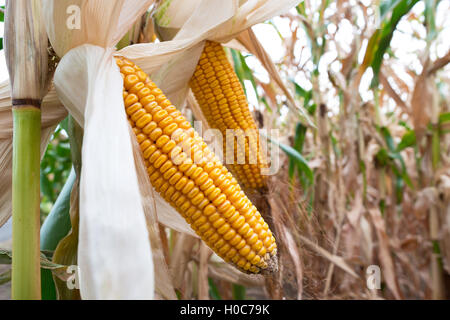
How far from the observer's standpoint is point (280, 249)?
0.57 m

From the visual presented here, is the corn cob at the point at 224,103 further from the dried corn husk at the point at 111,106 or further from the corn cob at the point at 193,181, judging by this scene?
the corn cob at the point at 193,181

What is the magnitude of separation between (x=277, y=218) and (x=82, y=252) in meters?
0.40

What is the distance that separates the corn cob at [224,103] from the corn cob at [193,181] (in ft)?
0.66

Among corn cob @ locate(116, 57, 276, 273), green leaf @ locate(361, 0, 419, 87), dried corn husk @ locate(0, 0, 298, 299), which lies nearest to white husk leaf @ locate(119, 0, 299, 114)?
dried corn husk @ locate(0, 0, 298, 299)

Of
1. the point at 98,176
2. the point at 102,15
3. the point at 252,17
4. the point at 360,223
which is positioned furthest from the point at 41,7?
the point at 360,223

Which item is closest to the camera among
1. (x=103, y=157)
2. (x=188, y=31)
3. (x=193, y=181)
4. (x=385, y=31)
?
(x=103, y=157)

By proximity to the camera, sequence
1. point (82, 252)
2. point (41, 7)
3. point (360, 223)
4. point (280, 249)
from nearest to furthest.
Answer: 1. point (82, 252)
2. point (41, 7)
3. point (280, 249)
4. point (360, 223)

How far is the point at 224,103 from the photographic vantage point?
0.63 m

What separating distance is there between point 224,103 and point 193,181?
0.82 ft

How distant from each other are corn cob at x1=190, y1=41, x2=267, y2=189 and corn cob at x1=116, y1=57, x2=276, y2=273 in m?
0.20

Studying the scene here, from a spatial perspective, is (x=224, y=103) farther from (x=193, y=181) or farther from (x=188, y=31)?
(x=193, y=181)

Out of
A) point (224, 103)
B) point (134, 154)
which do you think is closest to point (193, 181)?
point (134, 154)

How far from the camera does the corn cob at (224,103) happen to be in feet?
2.07
